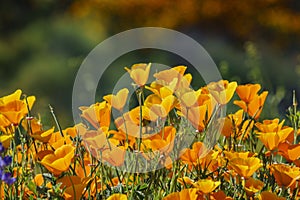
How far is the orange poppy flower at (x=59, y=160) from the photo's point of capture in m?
1.44

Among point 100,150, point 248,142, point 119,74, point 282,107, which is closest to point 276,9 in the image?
point 119,74

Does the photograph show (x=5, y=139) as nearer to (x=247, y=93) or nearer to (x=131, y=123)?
(x=131, y=123)

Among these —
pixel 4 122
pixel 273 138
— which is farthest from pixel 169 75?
pixel 4 122

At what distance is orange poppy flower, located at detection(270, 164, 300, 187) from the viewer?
1.53 meters

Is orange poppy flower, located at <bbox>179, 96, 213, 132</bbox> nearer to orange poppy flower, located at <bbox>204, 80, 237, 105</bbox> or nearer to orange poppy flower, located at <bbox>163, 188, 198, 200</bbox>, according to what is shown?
orange poppy flower, located at <bbox>204, 80, 237, 105</bbox>

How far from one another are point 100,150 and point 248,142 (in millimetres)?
585

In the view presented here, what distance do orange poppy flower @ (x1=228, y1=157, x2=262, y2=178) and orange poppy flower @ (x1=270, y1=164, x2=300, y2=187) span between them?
3.0 inches

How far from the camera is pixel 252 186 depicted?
5.00 feet

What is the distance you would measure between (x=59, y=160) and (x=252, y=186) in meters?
0.41

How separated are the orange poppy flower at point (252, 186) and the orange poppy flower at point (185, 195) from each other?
0.13 meters

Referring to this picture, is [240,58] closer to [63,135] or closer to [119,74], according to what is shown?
[119,74]

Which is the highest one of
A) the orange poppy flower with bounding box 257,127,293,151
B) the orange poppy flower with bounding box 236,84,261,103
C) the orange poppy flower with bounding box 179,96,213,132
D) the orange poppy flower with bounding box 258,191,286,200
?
the orange poppy flower with bounding box 236,84,261,103

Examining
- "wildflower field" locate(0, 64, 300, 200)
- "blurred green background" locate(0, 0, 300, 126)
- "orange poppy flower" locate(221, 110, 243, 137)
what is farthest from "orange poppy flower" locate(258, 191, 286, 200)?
"blurred green background" locate(0, 0, 300, 126)

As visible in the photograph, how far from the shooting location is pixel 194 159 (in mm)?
1533
